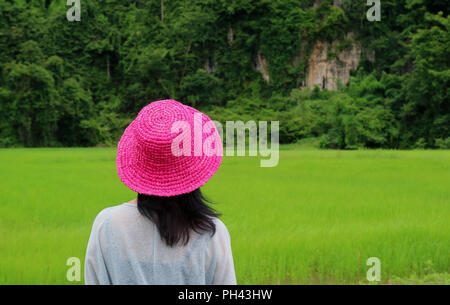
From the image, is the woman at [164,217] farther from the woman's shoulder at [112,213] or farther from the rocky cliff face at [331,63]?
the rocky cliff face at [331,63]

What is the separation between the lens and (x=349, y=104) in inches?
852

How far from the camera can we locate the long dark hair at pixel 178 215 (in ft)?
3.59

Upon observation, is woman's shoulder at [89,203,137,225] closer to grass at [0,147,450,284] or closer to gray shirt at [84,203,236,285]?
gray shirt at [84,203,236,285]

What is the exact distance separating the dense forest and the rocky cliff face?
0.25m

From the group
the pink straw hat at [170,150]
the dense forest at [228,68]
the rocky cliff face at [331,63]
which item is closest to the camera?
the pink straw hat at [170,150]

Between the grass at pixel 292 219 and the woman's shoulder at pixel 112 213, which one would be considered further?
the grass at pixel 292 219

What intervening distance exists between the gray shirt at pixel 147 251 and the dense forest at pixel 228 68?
Answer: 63.0 ft

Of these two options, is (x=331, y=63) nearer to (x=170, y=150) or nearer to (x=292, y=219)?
(x=292, y=219)

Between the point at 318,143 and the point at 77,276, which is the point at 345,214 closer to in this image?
the point at 77,276

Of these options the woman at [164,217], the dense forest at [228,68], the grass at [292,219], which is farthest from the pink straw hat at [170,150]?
the dense forest at [228,68]

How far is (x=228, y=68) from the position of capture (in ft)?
99.9

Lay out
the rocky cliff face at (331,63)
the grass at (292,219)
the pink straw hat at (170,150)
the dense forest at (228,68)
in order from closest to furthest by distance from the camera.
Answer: the pink straw hat at (170,150)
the grass at (292,219)
the dense forest at (228,68)
the rocky cliff face at (331,63)

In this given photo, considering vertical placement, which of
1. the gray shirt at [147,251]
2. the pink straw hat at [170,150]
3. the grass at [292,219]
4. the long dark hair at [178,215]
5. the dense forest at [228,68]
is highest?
the dense forest at [228,68]
